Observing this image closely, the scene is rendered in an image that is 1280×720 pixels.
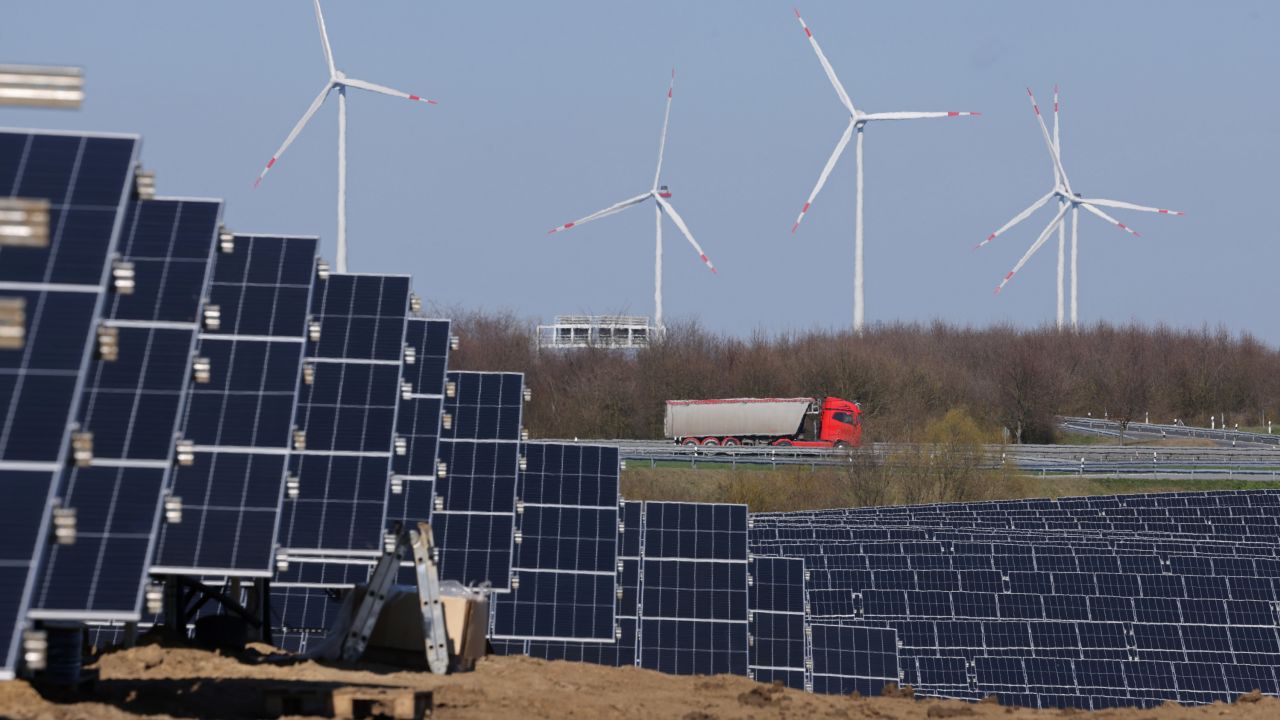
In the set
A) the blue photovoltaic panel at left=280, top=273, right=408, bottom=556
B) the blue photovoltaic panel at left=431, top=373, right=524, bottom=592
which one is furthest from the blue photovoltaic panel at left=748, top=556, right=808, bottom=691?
the blue photovoltaic panel at left=280, top=273, right=408, bottom=556

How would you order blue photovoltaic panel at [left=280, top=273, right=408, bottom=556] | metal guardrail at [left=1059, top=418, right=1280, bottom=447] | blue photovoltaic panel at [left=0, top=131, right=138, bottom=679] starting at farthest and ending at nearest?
1. metal guardrail at [left=1059, top=418, right=1280, bottom=447]
2. blue photovoltaic panel at [left=280, top=273, right=408, bottom=556]
3. blue photovoltaic panel at [left=0, top=131, right=138, bottom=679]

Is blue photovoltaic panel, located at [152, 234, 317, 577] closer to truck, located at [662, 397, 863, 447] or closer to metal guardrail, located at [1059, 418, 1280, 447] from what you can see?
truck, located at [662, 397, 863, 447]

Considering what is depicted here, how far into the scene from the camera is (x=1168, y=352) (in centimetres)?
16512

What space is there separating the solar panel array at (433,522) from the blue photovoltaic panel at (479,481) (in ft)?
0.27

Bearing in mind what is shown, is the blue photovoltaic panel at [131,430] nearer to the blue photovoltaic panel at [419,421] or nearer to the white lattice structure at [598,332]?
the blue photovoltaic panel at [419,421]

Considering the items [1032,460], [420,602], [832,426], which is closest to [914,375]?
[832,426]

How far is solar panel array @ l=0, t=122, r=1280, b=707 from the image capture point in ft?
77.8

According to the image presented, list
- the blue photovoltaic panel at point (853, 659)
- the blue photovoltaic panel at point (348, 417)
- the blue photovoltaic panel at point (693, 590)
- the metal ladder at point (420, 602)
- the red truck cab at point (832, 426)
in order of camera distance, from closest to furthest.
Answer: the metal ladder at point (420, 602) < the blue photovoltaic panel at point (348, 417) < the blue photovoltaic panel at point (853, 659) < the blue photovoltaic panel at point (693, 590) < the red truck cab at point (832, 426)

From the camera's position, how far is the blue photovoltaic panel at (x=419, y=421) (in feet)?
139

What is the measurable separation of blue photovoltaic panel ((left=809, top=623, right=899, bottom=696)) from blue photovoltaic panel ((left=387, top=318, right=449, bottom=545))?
1182cm

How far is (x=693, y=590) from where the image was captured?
51.3 m

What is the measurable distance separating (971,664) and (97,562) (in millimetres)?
31590

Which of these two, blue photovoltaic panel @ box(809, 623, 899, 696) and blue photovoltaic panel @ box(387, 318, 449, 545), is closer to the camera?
blue photovoltaic panel @ box(387, 318, 449, 545)

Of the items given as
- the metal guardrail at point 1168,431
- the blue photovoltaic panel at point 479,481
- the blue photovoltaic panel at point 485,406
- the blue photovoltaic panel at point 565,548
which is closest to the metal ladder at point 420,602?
the blue photovoltaic panel at point 479,481
